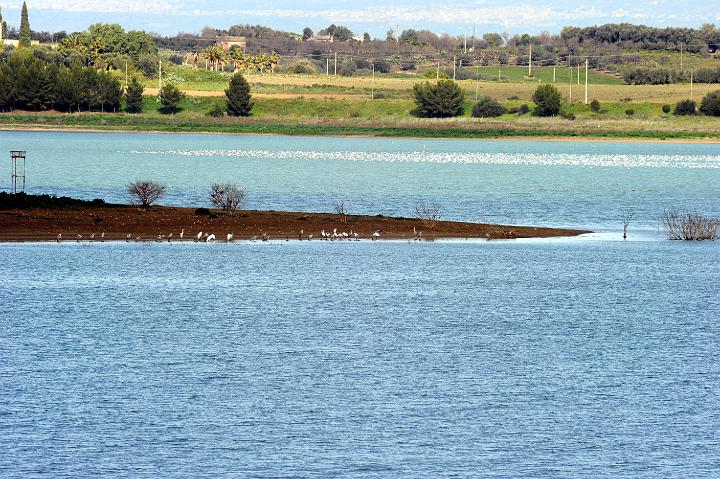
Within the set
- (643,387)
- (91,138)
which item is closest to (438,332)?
(643,387)

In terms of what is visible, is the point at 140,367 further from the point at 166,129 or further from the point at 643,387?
the point at 166,129

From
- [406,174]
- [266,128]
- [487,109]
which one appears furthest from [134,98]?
[406,174]

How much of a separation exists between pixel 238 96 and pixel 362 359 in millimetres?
160703

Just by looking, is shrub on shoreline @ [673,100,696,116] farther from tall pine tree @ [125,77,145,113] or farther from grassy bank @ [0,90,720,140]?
tall pine tree @ [125,77,145,113]

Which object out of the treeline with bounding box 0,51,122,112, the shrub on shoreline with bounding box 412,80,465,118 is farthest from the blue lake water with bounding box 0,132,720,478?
the treeline with bounding box 0,51,122,112

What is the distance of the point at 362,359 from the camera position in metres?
27.9

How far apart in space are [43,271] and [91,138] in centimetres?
13371

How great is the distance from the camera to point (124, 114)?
187 metres

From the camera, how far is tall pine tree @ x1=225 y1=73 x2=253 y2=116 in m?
185

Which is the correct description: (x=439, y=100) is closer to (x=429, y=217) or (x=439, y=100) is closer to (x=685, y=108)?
(x=685, y=108)

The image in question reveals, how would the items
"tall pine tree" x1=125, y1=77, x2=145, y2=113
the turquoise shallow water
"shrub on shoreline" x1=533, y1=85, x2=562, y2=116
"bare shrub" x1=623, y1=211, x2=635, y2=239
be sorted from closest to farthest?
"bare shrub" x1=623, y1=211, x2=635, y2=239 → the turquoise shallow water → "shrub on shoreline" x1=533, y1=85, x2=562, y2=116 → "tall pine tree" x1=125, y1=77, x2=145, y2=113

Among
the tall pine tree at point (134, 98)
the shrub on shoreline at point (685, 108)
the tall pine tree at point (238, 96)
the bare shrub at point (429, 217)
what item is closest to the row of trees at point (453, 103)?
the shrub on shoreline at point (685, 108)

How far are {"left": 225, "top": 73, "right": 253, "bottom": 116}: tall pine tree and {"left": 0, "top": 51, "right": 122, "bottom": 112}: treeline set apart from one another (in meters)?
15.7

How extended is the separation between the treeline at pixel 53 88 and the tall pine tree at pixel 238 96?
15665mm
